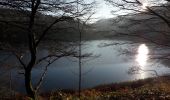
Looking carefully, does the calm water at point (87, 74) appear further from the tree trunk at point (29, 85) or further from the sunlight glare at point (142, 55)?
the tree trunk at point (29, 85)

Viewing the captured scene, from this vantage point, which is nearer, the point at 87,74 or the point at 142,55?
the point at 142,55

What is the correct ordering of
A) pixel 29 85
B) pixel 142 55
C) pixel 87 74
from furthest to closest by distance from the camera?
pixel 87 74 → pixel 142 55 → pixel 29 85

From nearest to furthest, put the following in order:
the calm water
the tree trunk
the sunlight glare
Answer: the tree trunk
the sunlight glare
the calm water

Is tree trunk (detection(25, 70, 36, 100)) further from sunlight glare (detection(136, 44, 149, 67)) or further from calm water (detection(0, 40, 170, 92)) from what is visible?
calm water (detection(0, 40, 170, 92))

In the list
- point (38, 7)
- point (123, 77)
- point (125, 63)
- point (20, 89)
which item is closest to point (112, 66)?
point (125, 63)

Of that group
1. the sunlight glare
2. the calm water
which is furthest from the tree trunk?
the calm water

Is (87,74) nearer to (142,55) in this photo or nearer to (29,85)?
(142,55)

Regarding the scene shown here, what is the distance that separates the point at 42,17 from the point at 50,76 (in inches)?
998

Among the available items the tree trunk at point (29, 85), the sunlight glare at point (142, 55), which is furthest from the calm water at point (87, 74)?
the tree trunk at point (29, 85)

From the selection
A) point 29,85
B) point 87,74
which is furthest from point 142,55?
point 87,74

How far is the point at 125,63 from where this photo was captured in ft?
157

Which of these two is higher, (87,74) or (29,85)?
(29,85)

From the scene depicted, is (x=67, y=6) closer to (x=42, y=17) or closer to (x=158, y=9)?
(x=42, y=17)

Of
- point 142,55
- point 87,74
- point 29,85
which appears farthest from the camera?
point 87,74
